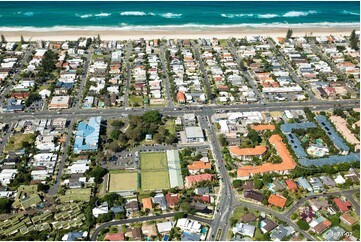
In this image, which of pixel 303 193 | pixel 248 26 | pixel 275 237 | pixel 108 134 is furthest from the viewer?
pixel 248 26

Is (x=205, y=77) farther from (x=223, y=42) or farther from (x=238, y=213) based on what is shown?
(x=238, y=213)

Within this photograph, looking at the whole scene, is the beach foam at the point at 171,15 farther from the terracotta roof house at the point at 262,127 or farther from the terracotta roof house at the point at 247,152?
the terracotta roof house at the point at 247,152

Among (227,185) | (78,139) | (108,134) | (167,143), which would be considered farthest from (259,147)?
(78,139)

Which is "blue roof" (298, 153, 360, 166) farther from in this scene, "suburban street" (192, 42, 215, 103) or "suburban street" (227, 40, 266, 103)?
"suburban street" (192, 42, 215, 103)

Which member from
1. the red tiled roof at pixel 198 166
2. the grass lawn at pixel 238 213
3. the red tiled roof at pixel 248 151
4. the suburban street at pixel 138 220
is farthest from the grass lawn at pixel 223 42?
the suburban street at pixel 138 220

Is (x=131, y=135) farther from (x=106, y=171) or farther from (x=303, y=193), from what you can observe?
(x=303, y=193)

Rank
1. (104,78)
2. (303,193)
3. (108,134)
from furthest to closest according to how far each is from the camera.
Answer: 1. (104,78)
2. (108,134)
3. (303,193)
